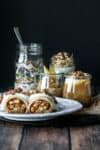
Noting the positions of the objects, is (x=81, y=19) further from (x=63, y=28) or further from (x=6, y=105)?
(x=6, y=105)

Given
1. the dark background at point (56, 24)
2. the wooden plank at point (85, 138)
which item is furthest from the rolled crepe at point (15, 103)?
the dark background at point (56, 24)

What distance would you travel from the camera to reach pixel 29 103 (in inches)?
50.0

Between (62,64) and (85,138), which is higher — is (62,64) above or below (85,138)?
above

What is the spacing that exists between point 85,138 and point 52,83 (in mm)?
408

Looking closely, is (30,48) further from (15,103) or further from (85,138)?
(85,138)

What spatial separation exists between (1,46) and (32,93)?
1.47 metres

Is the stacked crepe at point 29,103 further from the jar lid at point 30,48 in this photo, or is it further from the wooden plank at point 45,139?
the jar lid at point 30,48

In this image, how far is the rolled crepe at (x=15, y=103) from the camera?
1270mm

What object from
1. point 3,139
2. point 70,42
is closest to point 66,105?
point 3,139

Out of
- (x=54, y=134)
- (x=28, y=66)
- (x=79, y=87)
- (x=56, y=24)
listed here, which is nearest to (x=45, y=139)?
(x=54, y=134)

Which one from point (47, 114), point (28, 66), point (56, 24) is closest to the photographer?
point (47, 114)

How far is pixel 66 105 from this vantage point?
54.5 inches

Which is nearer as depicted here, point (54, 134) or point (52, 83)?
point (54, 134)

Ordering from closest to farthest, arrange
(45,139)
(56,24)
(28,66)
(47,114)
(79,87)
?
1. (45,139)
2. (47,114)
3. (79,87)
4. (28,66)
5. (56,24)
